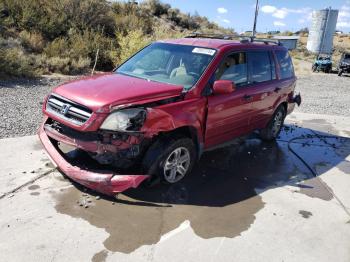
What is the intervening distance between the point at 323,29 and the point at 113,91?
45545 mm

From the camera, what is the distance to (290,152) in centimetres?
689

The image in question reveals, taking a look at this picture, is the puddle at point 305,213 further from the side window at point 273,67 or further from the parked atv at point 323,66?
the parked atv at point 323,66

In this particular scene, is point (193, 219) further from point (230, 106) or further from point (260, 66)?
point (260, 66)

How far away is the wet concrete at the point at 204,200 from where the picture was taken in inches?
155

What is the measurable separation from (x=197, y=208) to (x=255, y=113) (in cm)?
250

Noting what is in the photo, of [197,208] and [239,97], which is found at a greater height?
[239,97]

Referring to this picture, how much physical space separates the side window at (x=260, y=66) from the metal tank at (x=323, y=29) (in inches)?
1631

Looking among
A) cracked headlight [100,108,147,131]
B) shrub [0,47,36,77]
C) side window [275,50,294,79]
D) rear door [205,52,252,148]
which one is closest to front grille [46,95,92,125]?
cracked headlight [100,108,147,131]

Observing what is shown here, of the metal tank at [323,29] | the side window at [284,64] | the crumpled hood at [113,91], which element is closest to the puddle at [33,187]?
the crumpled hood at [113,91]

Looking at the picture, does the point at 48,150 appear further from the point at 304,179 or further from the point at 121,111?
the point at 304,179

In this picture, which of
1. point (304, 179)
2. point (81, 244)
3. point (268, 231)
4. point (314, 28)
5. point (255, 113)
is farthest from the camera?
point (314, 28)

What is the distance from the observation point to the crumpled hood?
4203mm

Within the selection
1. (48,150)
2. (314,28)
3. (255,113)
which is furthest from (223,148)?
(314,28)

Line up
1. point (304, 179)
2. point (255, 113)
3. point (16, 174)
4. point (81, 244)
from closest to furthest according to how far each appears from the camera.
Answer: point (81, 244)
point (16, 174)
point (304, 179)
point (255, 113)
